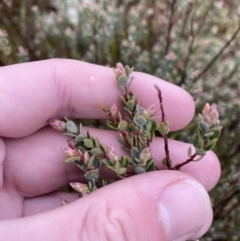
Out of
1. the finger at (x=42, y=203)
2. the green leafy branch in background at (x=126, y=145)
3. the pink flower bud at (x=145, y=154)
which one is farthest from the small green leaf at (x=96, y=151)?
the finger at (x=42, y=203)

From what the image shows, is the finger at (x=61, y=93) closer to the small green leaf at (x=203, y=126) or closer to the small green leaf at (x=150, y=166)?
the small green leaf at (x=150, y=166)

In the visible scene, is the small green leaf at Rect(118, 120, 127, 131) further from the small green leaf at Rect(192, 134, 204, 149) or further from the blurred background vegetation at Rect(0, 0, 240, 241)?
the blurred background vegetation at Rect(0, 0, 240, 241)

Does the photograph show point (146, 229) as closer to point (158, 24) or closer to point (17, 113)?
point (17, 113)

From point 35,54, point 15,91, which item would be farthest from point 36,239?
point 35,54

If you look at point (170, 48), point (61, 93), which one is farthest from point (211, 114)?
point (170, 48)

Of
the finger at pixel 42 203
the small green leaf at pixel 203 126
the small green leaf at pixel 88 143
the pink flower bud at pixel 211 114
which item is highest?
the pink flower bud at pixel 211 114

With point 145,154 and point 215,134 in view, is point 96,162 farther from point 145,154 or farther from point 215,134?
point 215,134

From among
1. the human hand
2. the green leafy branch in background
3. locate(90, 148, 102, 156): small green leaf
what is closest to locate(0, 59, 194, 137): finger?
the human hand
